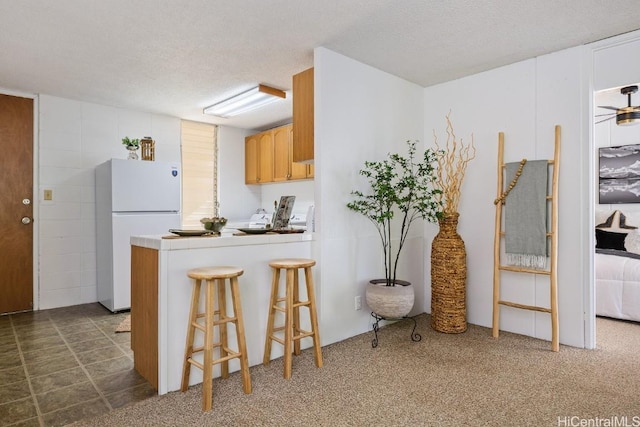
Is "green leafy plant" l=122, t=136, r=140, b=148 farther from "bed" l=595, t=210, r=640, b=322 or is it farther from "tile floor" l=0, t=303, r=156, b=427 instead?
"bed" l=595, t=210, r=640, b=322

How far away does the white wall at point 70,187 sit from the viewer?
4.15m

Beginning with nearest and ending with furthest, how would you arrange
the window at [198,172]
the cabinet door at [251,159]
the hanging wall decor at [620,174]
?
the hanging wall decor at [620,174]
the window at [198,172]
the cabinet door at [251,159]

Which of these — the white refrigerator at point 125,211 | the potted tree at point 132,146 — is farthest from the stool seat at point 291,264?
the potted tree at point 132,146

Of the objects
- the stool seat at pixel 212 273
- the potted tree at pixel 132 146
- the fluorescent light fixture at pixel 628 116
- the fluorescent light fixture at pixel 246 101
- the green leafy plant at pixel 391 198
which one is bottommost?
the stool seat at pixel 212 273

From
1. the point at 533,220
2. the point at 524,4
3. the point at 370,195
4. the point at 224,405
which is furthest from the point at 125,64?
the point at 533,220

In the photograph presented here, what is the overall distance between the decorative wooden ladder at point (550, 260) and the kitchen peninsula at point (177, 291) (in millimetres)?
1831

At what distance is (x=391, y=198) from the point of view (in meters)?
3.02

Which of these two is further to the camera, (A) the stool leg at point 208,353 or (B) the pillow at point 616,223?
(B) the pillow at point 616,223

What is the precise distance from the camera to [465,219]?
11.8 ft

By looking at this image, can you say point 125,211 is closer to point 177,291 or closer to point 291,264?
point 177,291

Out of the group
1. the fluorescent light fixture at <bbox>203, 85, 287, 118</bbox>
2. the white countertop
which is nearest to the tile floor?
the white countertop

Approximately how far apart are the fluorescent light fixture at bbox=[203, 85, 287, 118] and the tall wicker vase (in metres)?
2.14

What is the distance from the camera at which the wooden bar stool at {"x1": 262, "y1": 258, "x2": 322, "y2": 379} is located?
93.7 inches

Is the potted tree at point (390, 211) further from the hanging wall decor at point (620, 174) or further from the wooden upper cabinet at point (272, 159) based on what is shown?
the hanging wall decor at point (620, 174)
